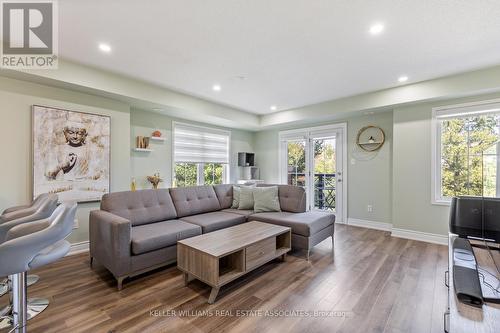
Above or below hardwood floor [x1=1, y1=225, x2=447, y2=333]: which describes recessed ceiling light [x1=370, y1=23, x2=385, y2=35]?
above

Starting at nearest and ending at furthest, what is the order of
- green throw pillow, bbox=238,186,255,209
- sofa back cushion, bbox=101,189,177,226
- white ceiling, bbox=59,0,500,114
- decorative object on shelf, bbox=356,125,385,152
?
white ceiling, bbox=59,0,500,114 < sofa back cushion, bbox=101,189,177,226 < green throw pillow, bbox=238,186,255,209 < decorative object on shelf, bbox=356,125,385,152

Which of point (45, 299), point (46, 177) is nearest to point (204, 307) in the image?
point (45, 299)

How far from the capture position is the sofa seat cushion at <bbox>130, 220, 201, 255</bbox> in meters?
2.31

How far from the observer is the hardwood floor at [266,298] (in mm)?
1688

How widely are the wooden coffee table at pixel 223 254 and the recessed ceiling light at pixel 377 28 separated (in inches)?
91.4

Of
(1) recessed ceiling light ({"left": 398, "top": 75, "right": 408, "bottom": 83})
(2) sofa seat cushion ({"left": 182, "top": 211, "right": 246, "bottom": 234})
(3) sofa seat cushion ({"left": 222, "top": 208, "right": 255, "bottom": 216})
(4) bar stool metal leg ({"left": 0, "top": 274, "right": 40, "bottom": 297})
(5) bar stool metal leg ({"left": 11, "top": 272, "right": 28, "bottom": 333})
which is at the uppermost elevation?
(1) recessed ceiling light ({"left": 398, "top": 75, "right": 408, "bottom": 83})

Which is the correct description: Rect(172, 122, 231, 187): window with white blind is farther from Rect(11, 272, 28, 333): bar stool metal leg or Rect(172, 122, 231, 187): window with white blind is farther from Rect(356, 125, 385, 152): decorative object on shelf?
Rect(356, 125, 385, 152): decorative object on shelf

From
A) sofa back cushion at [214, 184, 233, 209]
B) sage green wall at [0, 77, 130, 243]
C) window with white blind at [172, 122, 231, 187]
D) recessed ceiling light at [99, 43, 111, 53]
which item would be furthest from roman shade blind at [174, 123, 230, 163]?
recessed ceiling light at [99, 43, 111, 53]

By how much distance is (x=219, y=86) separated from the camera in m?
3.64

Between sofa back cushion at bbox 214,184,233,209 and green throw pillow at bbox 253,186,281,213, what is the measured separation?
1.86 feet

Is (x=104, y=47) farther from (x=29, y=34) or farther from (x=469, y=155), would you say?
(x=469, y=155)

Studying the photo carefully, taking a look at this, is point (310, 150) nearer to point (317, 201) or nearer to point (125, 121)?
point (317, 201)

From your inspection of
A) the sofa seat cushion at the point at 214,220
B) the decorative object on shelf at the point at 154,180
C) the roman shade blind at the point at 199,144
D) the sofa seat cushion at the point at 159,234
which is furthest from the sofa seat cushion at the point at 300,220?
the roman shade blind at the point at 199,144

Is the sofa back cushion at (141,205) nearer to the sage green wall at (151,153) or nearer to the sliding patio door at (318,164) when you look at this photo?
the sage green wall at (151,153)
